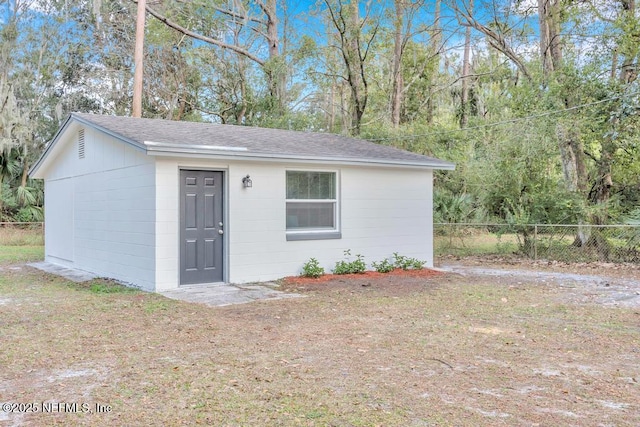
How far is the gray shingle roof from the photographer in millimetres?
8688

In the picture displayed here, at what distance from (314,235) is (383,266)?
1.73 m

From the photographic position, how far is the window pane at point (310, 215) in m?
10.2

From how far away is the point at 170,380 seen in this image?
13.7ft

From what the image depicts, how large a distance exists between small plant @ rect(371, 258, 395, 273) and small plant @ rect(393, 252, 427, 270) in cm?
17

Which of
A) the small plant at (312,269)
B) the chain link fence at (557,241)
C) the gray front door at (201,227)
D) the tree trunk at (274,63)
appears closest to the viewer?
the gray front door at (201,227)

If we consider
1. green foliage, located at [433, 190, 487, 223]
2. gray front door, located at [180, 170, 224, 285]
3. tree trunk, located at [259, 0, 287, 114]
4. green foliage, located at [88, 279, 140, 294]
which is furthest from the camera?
tree trunk, located at [259, 0, 287, 114]

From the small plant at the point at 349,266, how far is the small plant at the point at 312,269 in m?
0.44

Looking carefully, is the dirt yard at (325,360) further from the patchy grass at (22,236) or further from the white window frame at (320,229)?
the patchy grass at (22,236)

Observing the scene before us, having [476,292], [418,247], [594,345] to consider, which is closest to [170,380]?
[594,345]

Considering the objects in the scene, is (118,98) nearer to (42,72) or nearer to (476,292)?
(42,72)

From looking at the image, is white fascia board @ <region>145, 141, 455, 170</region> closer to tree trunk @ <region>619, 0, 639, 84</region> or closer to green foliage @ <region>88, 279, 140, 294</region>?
green foliage @ <region>88, 279, 140, 294</region>

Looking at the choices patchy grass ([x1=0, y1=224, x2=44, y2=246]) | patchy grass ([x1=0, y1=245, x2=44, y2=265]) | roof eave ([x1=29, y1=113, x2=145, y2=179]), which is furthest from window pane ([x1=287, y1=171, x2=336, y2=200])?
patchy grass ([x1=0, y1=224, x2=44, y2=246])

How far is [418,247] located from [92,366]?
27.4ft

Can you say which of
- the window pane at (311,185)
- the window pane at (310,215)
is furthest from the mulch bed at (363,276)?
the window pane at (311,185)
